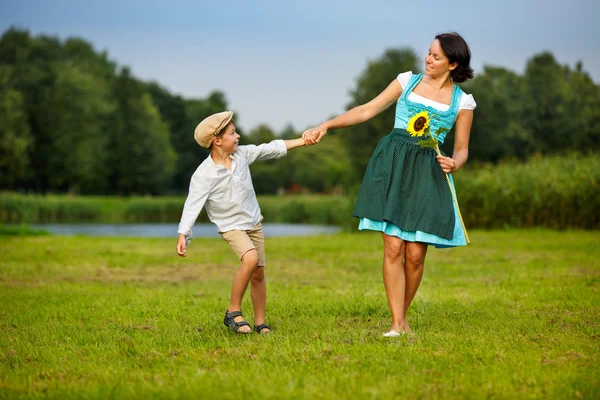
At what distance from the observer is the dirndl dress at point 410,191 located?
5297 mm

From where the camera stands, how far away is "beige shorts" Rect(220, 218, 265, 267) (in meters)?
5.64

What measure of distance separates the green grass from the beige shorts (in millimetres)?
649

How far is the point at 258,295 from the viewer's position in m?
5.87

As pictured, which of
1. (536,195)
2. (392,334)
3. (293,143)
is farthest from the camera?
(536,195)

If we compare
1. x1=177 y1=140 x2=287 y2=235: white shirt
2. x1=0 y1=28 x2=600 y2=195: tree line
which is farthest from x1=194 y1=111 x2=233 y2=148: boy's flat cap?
x1=0 y1=28 x2=600 y2=195: tree line

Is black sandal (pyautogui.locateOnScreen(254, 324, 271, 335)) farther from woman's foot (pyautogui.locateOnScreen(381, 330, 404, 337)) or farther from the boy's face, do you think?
the boy's face

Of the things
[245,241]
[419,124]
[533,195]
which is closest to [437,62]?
[419,124]

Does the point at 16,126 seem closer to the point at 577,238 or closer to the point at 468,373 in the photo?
the point at 577,238

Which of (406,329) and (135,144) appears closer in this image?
(406,329)

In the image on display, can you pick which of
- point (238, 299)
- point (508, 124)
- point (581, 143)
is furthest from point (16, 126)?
point (238, 299)

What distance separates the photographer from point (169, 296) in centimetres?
809

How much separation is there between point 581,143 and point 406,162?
59312 mm

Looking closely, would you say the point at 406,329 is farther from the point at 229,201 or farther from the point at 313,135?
the point at 313,135

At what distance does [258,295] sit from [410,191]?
5.03 ft
